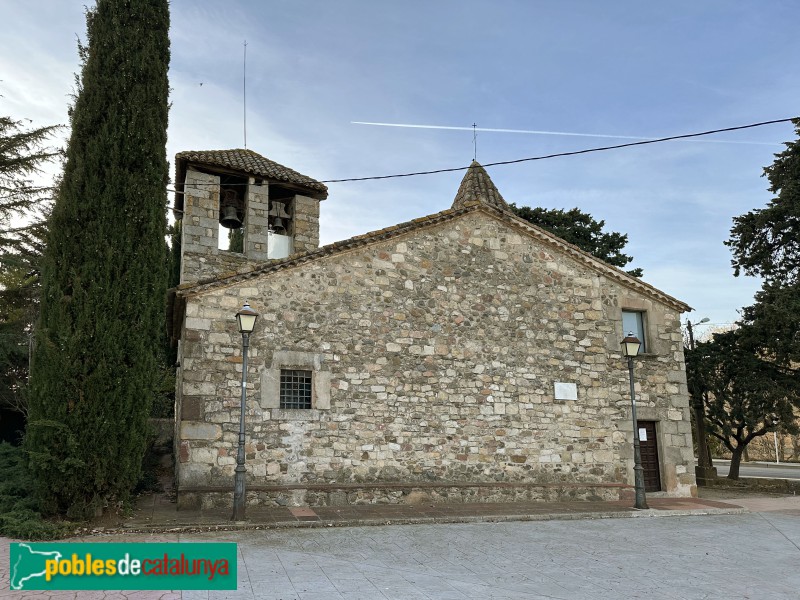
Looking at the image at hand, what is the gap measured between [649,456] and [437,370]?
620cm

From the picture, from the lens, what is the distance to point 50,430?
9453 mm

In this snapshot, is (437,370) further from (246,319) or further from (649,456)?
(649,456)

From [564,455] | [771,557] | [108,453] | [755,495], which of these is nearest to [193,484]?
[108,453]

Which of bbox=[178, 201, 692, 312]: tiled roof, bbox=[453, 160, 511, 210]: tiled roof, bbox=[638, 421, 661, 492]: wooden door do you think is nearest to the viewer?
bbox=[178, 201, 692, 312]: tiled roof

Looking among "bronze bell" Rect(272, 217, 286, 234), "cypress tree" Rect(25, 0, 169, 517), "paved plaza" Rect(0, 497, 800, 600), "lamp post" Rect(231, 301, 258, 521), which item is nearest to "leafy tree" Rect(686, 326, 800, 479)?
"paved plaza" Rect(0, 497, 800, 600)

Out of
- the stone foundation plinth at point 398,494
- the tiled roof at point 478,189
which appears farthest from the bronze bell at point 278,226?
the stone foundation plinth at point 398,494

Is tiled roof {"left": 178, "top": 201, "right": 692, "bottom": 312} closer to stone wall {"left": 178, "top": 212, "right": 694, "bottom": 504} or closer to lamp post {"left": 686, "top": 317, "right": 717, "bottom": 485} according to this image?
stone wall {"left": 178, "top": 212, "right": 694, "bottom": 504}

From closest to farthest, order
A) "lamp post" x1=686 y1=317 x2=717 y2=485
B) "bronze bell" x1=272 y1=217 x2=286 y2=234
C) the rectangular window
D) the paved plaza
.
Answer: the paved plaza
the rectangular window
"bronze bell" x1=272 y1=217 x2=286 y2=234
"lamp post" x1=686 y1=317 x2=717 y2=485

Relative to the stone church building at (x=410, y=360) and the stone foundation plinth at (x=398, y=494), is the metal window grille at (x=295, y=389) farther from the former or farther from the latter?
the stone foundation plinth at (x=398, y=494)

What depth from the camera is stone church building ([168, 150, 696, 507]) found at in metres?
11.2

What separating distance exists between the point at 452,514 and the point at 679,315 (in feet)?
29.1

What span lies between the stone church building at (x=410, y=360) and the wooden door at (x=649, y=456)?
0.05m

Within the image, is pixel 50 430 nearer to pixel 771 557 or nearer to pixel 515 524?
pixel 515 524

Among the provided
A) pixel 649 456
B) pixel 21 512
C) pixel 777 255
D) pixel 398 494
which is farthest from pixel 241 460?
pixel 777 255
